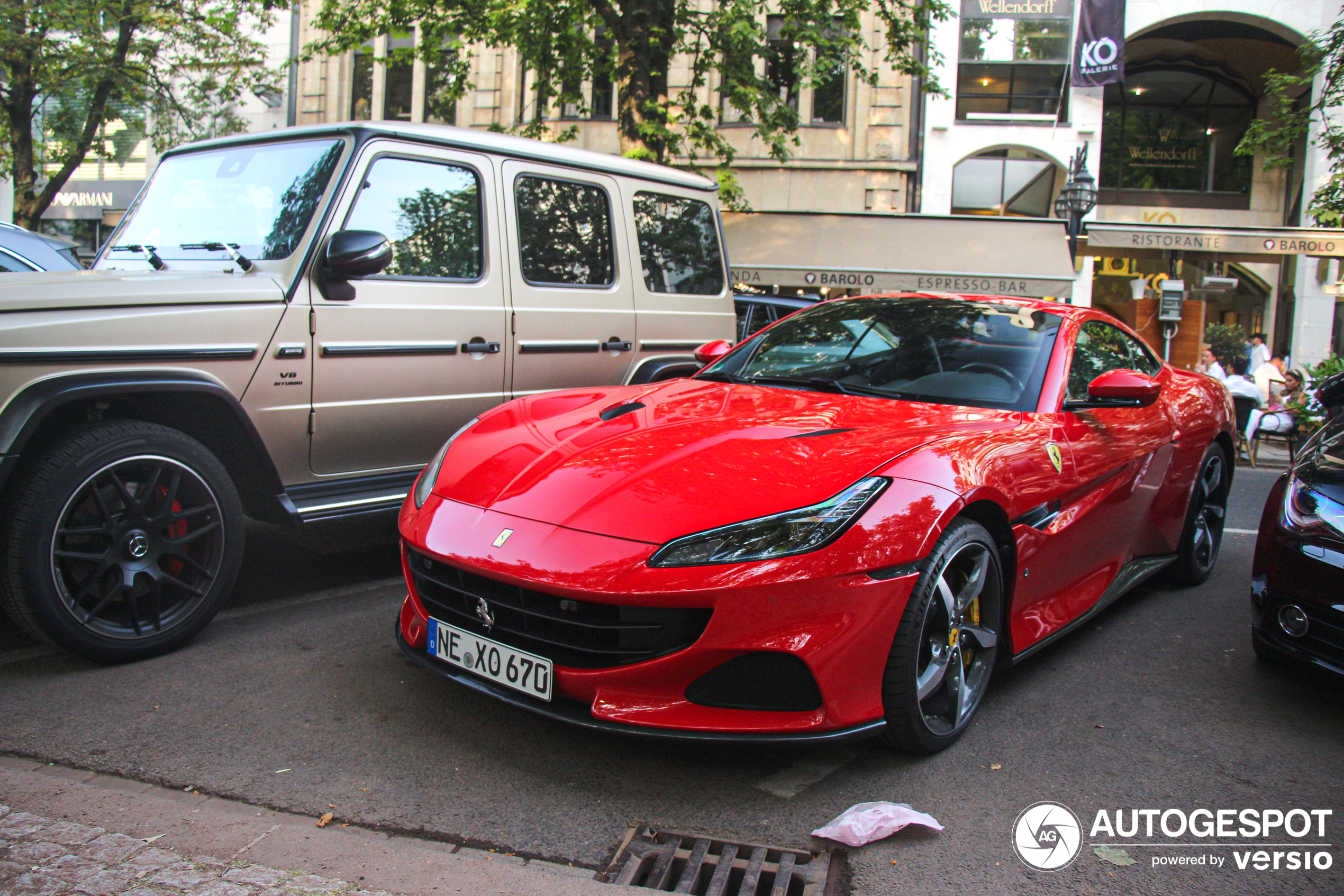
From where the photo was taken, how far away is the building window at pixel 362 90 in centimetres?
2241

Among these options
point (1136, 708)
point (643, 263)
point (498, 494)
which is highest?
point (643, 263)

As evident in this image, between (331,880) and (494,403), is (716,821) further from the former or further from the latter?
(494,403)

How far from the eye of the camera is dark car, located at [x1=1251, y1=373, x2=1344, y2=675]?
3.35 m

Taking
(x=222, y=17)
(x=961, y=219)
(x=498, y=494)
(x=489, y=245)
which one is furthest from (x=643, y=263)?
(x=222, y=17)

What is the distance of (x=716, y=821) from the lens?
2635mm

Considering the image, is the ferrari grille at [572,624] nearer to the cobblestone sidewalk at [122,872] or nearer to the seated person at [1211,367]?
the cobblestone sidewalk at [122,872]

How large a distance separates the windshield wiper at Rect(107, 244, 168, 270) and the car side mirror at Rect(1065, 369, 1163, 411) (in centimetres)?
386

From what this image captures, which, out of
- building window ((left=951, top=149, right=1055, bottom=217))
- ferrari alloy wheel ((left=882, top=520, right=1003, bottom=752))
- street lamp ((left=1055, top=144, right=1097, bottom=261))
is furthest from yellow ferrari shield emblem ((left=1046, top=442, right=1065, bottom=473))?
building window ((left=951, top=149, right=1055, bottom=217))

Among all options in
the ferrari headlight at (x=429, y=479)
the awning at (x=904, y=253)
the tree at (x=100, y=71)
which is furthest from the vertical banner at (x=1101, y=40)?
the ferrari headlight at (x=429, y=479)

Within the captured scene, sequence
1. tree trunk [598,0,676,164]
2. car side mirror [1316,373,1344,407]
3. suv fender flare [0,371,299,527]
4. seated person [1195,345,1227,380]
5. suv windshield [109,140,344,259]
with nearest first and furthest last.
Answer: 1. suv fender flare [0,371,299,527]
2. suv windshield [109,140,344,259]
3. car side mirror [1316,373,1344,407]
4. tree trunk [598,0,676,164]
5. seated person [1195,345,1227,380]

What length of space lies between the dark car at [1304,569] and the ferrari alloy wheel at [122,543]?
151 inches

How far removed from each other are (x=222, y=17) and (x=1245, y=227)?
59.5 ft

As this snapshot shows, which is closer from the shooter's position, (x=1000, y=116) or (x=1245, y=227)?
(x=1245, y=227)

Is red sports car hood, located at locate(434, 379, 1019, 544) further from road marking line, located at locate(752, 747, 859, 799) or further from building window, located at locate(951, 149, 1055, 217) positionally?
building window, located at locate(951, 149, 1055, 217)
